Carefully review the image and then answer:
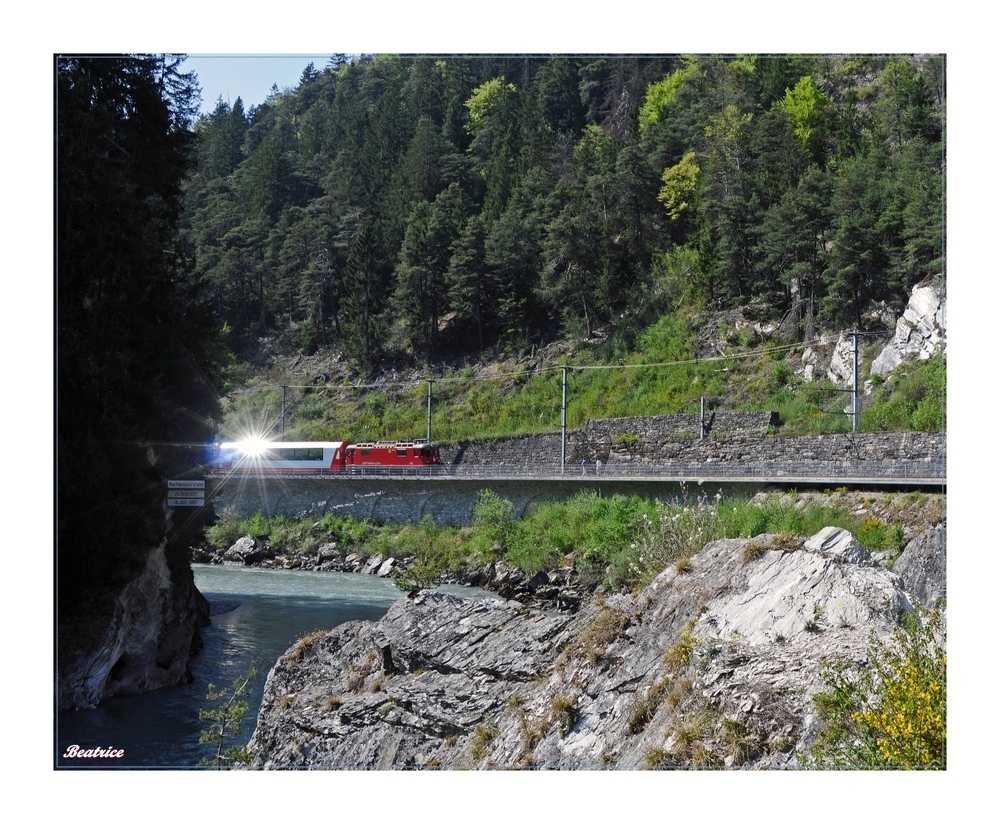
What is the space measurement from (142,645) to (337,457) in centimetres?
2036

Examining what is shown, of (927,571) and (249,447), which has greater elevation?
(249,447)

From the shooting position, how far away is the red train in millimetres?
31031

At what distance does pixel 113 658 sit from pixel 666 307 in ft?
102

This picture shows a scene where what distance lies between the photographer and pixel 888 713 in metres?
5.70

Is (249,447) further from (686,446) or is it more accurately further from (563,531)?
(686,446)

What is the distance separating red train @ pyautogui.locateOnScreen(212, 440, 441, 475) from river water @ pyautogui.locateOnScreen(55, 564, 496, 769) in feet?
11.2

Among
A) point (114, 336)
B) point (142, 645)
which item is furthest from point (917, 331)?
point (114, 336)

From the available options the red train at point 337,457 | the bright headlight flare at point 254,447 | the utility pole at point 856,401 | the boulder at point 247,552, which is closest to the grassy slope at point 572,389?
the bright headlight flare at point 254,447

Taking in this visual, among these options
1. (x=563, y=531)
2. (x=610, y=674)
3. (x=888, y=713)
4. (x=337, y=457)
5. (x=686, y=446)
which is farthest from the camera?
(x=337, y=457)

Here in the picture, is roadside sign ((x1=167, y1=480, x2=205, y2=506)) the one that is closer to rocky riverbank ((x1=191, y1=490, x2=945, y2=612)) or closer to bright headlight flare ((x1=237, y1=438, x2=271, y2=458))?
rocky riverbank ((x1=191, y1=490, x2=945, y2=612))

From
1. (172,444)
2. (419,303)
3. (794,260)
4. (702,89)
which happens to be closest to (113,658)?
(172,444)

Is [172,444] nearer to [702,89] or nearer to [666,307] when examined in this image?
[666,307]

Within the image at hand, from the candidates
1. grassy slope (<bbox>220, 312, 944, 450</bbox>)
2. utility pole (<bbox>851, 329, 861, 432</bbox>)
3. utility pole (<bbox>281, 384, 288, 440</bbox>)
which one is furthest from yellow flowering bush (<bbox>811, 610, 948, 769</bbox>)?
utility pole (<bbox>281, 384, 288, 440</bbox>)

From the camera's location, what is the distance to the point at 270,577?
2708 cm
